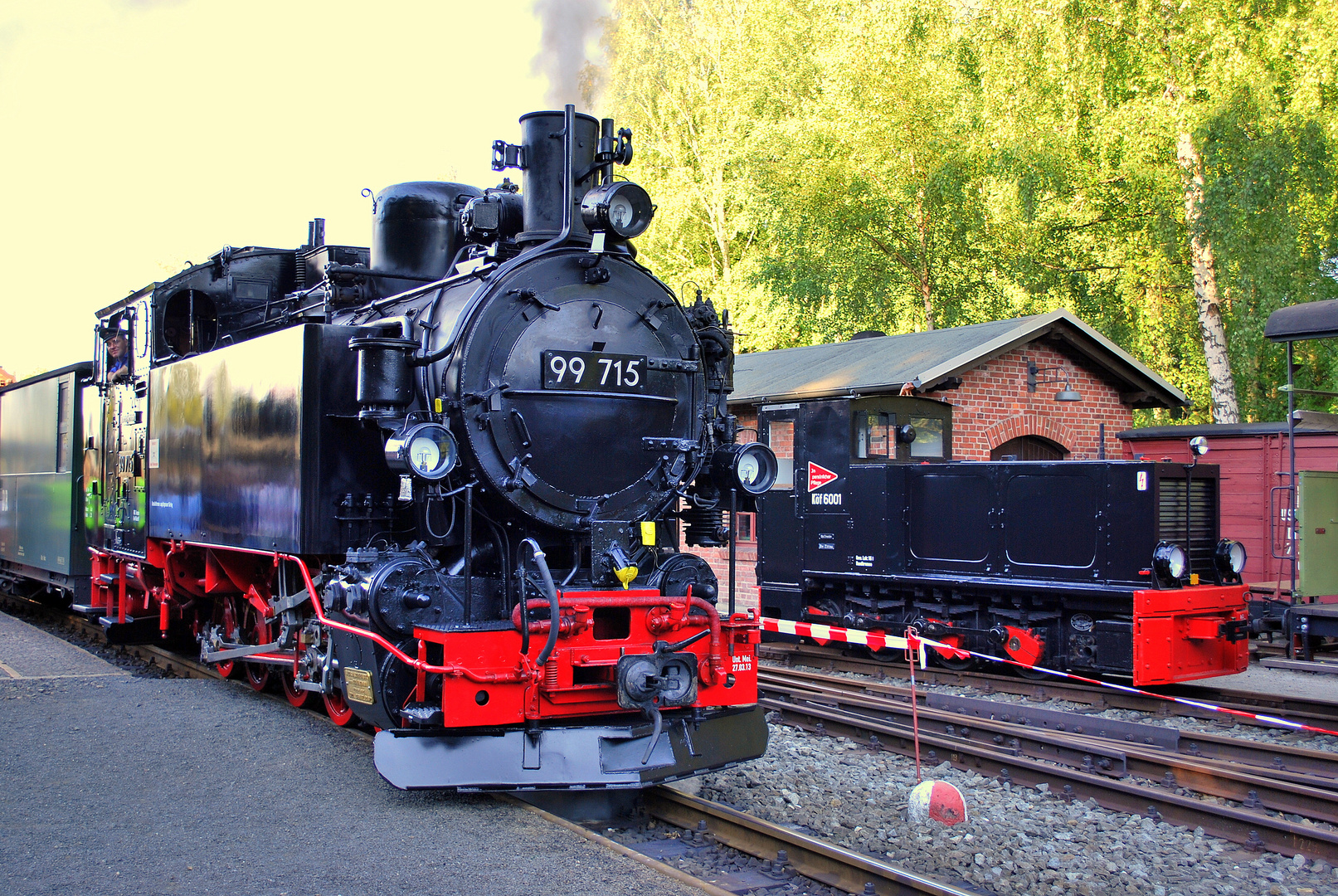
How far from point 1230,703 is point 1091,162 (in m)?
13.1

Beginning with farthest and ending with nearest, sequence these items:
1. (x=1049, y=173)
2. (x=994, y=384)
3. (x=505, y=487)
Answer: (x=1049, y=173) < (x=994, y=384) < (x=505, y=487)

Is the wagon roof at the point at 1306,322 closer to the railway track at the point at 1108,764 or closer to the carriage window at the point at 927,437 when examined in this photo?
the carriage window at the point at 927,437

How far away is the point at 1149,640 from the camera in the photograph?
8328 millimetres

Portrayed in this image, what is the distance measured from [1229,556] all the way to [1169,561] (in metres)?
0.87

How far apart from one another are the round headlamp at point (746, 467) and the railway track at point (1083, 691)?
3478mm

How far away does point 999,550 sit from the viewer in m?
9.45

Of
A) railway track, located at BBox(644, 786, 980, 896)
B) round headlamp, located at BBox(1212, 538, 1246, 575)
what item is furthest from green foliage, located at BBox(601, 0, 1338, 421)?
railway track, located at BBox(644, 786, 980, 896)

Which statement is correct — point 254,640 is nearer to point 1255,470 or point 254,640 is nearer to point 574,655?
point 574,655

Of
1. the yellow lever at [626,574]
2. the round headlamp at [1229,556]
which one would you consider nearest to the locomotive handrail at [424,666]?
the yellow lever at [626,574]

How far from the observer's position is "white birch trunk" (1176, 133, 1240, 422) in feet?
55.4

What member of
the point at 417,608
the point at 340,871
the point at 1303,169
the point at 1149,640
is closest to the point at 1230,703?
the point at 1149,640

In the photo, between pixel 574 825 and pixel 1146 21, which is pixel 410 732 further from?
pixel 1146 21

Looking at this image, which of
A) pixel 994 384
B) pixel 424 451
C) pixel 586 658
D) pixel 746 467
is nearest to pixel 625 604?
pixel 586 658

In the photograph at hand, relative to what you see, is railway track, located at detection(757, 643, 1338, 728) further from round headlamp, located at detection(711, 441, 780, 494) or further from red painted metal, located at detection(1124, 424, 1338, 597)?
red painted metal, located at detection(1124, 424, 1338, 597)
